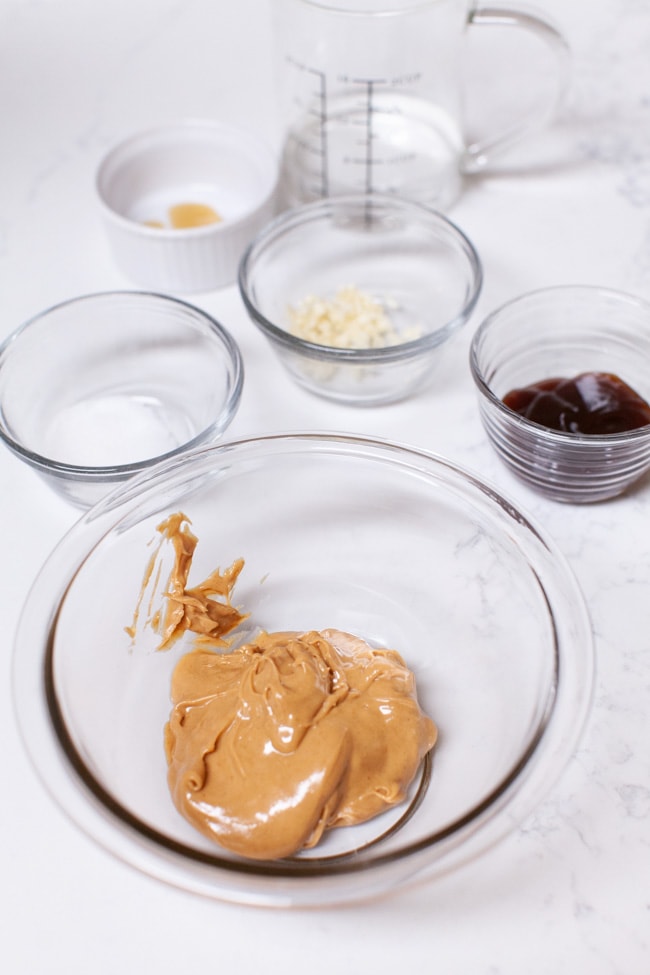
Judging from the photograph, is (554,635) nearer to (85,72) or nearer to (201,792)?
(201,792)

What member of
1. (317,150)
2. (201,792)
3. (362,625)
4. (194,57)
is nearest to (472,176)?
(317,150)

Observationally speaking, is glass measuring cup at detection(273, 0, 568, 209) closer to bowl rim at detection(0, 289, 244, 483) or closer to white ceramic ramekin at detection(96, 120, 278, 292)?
white ceramic ramekin at detection(96, 120, 278, 292)

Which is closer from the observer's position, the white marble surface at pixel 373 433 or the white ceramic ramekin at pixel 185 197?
the white marble surface at pixel 373 433

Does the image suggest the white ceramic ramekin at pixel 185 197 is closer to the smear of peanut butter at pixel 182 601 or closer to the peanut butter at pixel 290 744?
the smear of peanut butter at pixel 182 601

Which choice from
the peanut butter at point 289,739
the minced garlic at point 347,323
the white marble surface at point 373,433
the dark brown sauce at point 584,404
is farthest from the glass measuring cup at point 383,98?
the peanut butter at point 289,739

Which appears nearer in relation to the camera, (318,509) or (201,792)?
(201,792)

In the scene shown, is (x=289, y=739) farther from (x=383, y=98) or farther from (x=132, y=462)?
(x=383, y=98)

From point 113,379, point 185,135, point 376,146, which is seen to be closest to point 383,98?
point 376,146
